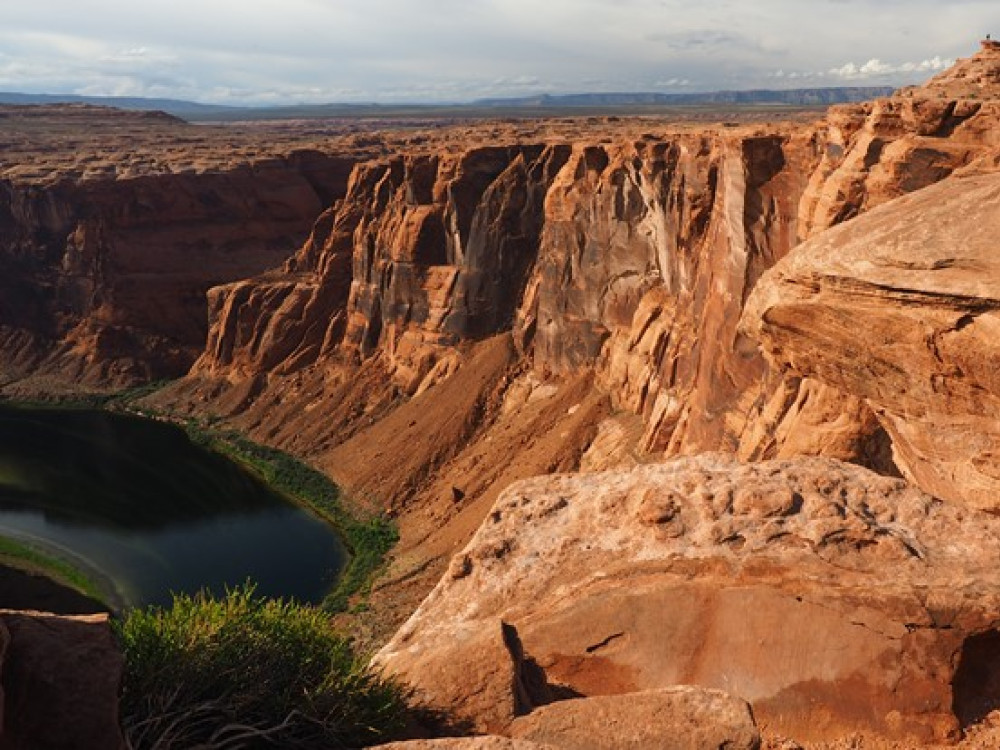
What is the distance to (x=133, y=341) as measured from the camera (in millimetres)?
76188

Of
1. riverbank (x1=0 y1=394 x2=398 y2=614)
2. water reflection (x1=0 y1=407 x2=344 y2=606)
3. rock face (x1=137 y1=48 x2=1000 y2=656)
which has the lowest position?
water reflection (x1=0 y1=407 x2=344 y2=606)

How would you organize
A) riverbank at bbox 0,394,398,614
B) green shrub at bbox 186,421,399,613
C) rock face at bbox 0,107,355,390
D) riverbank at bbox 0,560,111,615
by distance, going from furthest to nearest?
rock face at bbox 0,107,355,390
riverbank at bbox 0,394,398,614
green shrub at bbox 186,421,399,613
riverbank at bbox 0,560,111,615

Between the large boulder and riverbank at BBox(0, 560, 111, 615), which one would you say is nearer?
the large boulder

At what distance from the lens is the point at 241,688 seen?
1014cm

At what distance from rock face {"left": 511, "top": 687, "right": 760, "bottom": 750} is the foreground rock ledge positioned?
0.89 meters

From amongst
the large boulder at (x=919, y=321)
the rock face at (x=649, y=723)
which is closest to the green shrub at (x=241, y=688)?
the rock face at (x=649, y=723)

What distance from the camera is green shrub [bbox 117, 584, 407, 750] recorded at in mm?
9297

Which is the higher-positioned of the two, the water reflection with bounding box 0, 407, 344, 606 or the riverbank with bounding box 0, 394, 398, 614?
the riverbank with bounding box 0, 394, 398, 614

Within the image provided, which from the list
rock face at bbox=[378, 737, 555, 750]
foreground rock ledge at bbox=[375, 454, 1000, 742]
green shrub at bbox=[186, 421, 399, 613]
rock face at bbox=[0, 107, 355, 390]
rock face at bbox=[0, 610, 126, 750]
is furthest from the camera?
rock face at bbox=[0, 107, 355, 390]

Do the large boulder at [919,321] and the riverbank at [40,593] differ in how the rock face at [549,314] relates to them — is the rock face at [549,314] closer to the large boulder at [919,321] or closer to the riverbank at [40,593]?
the large boulder at [919,321]

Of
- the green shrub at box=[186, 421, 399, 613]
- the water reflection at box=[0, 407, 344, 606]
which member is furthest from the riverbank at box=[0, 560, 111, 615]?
the green shrub at box=[186, 421, 399, 613]

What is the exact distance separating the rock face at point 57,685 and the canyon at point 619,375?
3911 mm

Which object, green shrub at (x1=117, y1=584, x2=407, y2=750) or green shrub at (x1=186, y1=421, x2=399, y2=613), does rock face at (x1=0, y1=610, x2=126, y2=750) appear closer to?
green shrub at (x1=117, y1=584, x2=407, y2=750)

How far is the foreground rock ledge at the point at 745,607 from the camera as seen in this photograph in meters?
11.3
